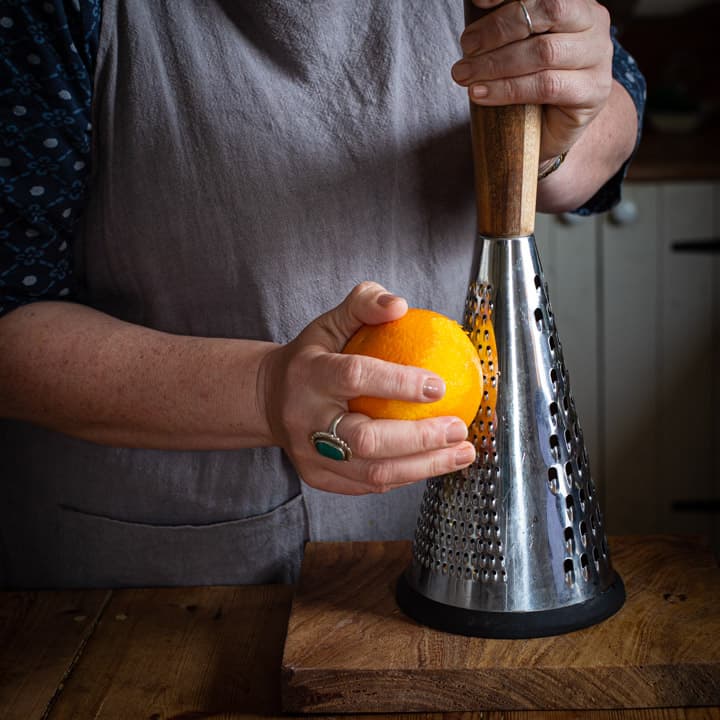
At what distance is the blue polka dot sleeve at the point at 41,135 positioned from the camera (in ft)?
2.77

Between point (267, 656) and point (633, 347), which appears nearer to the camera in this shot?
point (267, 656)

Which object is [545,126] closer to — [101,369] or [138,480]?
[101,369]

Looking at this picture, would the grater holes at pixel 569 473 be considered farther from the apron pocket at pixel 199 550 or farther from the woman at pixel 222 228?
the apron pocket at pixel 199 550

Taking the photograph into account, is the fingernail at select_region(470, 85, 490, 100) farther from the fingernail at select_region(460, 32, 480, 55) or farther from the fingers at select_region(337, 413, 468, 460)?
the fingers at select_region(337, 413, 468, 460)

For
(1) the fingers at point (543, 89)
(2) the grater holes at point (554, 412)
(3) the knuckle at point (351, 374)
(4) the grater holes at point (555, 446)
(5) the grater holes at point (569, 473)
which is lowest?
(5) the grater holes at point (569, 473)

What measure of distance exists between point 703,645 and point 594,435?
5.34 feet

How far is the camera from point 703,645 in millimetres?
743

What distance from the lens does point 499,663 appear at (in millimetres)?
728

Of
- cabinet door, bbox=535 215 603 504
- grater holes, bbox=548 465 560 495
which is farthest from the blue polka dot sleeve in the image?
cabinet door, bbox=535 215 603 504

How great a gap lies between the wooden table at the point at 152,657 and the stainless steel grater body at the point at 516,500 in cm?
8

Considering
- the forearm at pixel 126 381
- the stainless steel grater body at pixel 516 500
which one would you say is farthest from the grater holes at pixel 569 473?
the forearm at pixel 126 381

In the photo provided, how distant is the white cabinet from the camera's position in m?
2.28

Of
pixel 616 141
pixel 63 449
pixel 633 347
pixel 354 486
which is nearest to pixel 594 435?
pixel 633 347

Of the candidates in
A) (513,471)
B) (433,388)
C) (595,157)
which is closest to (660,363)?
(595,157)
